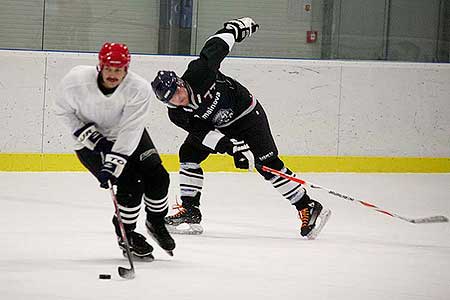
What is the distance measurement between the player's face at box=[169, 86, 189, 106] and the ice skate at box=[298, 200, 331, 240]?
849mm

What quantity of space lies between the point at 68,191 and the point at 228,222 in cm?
134

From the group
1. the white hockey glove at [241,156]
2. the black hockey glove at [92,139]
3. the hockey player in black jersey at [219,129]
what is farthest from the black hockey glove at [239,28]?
the black hockey glove at [92,139]

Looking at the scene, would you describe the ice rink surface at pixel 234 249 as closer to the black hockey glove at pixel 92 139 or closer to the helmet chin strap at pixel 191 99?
the black hockey glove at pixel 92 139

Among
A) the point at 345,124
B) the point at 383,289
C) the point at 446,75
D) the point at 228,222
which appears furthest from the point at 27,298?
the point at 446,75

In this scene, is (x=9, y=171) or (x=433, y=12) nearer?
(x=9, y=171)

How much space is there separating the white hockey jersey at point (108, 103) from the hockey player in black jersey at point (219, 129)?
82 cm

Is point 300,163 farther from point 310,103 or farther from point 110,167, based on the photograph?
point 110,167

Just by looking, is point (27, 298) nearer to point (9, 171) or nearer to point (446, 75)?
point (9, 171)

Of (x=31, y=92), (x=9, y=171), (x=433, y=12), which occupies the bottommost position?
(x=9, y=171)

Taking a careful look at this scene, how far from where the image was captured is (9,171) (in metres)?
8.12

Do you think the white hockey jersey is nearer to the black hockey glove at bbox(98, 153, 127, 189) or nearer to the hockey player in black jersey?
the black hockey glove at bbox(98, 153, 127, 189)

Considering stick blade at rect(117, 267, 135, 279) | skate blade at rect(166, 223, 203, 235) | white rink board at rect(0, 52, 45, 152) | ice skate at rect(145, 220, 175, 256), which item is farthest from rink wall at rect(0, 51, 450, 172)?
stick blade at rect(117, 267, 135, 279)

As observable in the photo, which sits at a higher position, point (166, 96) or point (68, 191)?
point (166, 96)

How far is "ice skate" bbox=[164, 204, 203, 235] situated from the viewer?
5.95 metres
